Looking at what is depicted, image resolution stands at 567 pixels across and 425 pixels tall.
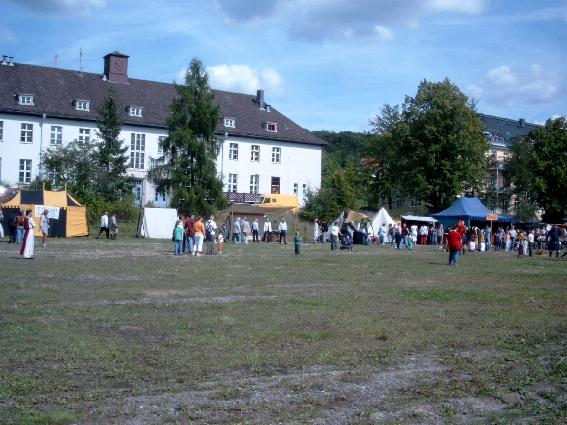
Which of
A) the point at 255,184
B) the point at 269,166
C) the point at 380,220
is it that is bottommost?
the point at 380,220

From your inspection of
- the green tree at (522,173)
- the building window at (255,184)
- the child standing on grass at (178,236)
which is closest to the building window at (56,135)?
the building window at (255,184)

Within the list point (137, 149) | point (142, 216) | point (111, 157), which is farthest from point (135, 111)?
point (142, 216)

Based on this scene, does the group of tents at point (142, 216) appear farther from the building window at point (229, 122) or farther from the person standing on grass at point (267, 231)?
the building window at point (229, 122)

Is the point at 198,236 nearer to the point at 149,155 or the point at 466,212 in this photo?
the point at 466,212

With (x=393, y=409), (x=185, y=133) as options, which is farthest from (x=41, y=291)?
(x=185, y=133)

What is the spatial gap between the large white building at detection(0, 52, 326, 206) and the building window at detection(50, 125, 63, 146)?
0.09m

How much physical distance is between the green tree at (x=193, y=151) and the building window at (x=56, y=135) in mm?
14584

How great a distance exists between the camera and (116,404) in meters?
7.05

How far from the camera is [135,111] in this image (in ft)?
232

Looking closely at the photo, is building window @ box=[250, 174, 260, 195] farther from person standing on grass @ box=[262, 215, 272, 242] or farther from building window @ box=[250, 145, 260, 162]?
person standing on grass @ box=[262, 215, 272, 242]

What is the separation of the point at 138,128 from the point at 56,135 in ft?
26.3

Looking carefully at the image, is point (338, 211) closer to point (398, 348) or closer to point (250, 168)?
point (250, 168)

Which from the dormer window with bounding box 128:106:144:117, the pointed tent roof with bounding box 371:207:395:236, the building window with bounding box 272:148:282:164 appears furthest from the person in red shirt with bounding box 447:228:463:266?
the building window with bounding box 272:148:282:164

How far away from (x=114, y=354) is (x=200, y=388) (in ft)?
7.03
